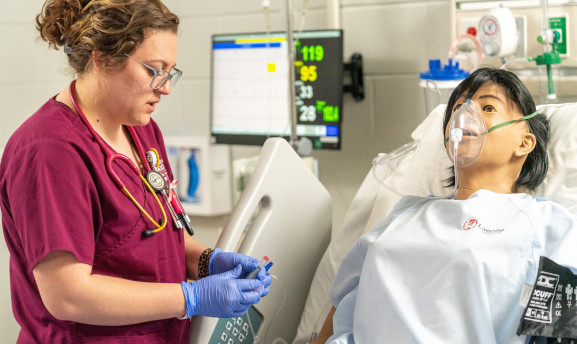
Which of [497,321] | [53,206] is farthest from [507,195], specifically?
[53,206]

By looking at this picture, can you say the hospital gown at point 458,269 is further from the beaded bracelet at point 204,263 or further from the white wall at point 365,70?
the white wall at point 365,70

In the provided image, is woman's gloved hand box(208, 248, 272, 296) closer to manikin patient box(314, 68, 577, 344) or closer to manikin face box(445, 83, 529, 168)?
manikin patient box(314, 68, 577, 344)

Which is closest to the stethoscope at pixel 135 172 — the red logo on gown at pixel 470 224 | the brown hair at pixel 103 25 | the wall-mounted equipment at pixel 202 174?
the brown hair at pixel 103 25

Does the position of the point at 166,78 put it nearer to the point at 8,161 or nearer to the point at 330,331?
the point at 8,161

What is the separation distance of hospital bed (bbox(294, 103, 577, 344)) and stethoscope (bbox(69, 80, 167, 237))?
0.55 m

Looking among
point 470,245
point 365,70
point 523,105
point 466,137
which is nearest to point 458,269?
point 470,245

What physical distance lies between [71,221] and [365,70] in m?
1.83

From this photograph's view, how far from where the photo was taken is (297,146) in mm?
2709

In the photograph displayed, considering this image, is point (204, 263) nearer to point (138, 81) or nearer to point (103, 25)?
point (138, 81)

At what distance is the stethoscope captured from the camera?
1.48 metres

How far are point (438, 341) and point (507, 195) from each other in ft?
1.29

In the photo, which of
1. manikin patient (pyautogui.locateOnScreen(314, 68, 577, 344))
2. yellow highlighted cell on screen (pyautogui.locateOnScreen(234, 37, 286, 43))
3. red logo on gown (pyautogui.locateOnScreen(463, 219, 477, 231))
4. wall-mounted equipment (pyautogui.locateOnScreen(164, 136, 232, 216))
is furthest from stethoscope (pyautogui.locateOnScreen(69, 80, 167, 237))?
wall-mounted equipment (pyautogui.locateOnScreen(164, 136, 232, 216))

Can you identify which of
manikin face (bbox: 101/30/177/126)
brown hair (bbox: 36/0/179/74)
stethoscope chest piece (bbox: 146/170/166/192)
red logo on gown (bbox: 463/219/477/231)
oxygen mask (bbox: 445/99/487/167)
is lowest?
red logo on gown (bbox: 463/219/477/231)

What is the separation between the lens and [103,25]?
1424 mm
